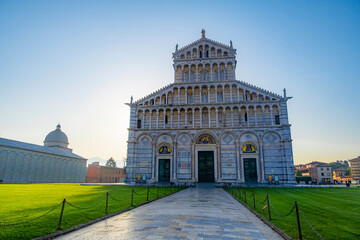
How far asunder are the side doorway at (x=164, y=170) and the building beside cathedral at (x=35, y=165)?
34.2 meters

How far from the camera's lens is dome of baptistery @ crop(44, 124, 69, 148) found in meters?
74.0

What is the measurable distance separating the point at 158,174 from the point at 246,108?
55.4 ft

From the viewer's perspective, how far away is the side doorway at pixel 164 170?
112ft

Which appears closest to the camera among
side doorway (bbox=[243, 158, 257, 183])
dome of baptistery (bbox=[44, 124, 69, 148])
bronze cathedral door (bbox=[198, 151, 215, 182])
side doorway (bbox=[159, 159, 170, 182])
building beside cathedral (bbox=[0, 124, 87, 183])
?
side doorway (bbox=[243, 158, 257, 183])

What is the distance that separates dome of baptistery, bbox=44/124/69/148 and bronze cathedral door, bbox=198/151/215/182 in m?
58.6

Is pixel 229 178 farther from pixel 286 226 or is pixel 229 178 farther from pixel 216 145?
pixel 286 226

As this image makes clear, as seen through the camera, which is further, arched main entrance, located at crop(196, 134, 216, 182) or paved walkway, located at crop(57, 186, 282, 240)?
arched main entrance, located at crop(196, 134, 216, 182)

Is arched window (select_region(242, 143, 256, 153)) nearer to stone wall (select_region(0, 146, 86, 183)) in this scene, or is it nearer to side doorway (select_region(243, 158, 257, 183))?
side doorway (select_region(243, 158, 257, 183))

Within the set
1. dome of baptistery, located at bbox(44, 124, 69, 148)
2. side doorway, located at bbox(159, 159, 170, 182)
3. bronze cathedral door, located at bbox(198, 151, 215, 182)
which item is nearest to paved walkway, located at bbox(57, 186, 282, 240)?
bronze cathedral door, located at bbox(198, 151, 215, 182)

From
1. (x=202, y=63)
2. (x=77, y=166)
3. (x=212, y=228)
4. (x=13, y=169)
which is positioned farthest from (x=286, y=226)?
(x=77, y=166)

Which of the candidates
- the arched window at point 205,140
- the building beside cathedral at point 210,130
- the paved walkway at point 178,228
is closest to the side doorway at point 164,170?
the building beside cathedral at point 210,130

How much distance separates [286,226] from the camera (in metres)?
8.26

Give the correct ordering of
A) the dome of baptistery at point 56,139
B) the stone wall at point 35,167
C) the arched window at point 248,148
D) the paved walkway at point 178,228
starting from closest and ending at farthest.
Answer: the paved walkway at point 178,228
the arched window at point 248,148
the stone wall at point 35,167
the dome of baptistery at point 56,139

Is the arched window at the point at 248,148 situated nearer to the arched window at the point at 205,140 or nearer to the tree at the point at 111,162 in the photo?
the arched window at the point at 205,140
